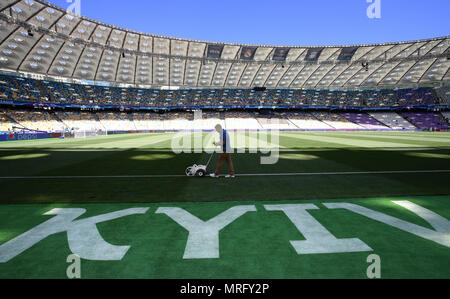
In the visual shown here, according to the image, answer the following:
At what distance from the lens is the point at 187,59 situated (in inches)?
2048

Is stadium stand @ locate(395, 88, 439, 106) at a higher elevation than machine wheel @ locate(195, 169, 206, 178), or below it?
higher

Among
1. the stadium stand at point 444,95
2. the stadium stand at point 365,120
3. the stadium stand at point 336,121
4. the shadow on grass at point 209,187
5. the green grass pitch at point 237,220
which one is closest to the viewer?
the green grass pitch at point 237,220

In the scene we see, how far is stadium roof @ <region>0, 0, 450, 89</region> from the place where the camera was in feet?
141

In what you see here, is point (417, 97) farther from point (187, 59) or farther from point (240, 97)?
point (187, 59)

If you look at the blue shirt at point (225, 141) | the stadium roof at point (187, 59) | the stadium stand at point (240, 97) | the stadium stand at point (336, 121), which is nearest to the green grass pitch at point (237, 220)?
the blue shirt at point (225, 141)

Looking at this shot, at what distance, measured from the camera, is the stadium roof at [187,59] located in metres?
43.0

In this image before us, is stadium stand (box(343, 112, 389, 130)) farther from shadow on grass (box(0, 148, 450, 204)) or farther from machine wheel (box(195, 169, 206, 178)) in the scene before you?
A: machine wheel (box(195, 169, 206, 178))

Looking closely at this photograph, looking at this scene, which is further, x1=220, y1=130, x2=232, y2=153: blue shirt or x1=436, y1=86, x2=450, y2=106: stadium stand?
x1=436, y1=86, x2=450, y2=106: stadium stand

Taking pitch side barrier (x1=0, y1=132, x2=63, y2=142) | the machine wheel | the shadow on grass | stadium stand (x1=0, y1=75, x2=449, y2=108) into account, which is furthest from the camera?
stadium stand (x1=0, y1=75, x2=449, y2=108)

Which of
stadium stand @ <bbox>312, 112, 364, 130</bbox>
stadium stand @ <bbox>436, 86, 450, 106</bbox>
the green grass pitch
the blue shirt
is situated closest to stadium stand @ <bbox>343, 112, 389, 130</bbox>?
stadium stand @ <bbox>312, 112, 364, 130</bbox>

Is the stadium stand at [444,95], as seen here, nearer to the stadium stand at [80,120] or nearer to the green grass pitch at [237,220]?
the green grass pitch at [237,220]

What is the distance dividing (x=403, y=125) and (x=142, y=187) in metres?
84.3

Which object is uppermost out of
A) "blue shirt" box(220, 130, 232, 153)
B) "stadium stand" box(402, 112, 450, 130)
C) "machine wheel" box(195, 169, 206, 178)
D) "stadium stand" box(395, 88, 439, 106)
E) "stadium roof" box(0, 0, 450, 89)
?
"stadium roof" box(0, 0, 450, 89)
